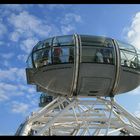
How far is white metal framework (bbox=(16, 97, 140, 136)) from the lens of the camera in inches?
980

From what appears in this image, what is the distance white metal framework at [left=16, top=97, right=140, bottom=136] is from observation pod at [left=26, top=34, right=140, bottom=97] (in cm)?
187

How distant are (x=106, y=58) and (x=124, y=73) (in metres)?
1.53

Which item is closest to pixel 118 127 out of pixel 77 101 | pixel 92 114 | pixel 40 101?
pixel 92 114

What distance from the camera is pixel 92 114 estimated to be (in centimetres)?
2925

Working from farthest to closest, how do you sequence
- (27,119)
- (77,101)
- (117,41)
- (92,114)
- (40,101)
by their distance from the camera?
(40,101)
(92,114)
(27,119)
(77,101)
(117,41)

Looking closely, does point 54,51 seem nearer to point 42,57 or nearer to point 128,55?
point 42,57

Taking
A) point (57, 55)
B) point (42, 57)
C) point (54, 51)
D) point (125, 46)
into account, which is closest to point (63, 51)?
point (57, 55)

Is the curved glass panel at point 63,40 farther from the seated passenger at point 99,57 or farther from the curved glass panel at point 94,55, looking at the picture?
the seated passenger at point 99,57

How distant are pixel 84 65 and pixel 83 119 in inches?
296

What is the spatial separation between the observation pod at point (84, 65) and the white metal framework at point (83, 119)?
6.13 feet

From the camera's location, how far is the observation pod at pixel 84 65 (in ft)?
71.1

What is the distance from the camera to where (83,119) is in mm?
27953

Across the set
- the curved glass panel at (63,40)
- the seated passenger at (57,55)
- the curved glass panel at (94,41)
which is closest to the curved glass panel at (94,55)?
the curved glass panel at (94,41)
